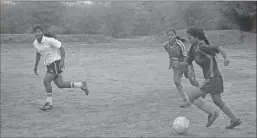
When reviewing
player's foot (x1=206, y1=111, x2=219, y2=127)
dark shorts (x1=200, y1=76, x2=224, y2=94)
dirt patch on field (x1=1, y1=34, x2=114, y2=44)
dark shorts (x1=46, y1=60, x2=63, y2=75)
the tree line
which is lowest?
dirt patch on field (x1=1, y1=34, x2=114, y2=44)

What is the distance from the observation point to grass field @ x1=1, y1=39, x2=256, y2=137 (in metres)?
6.57

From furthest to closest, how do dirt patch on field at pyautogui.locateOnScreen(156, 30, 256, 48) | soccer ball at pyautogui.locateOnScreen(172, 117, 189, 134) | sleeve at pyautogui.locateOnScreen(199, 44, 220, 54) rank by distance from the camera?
dirt patch on field at pyautogui.locateOnScreen(156, 30, 256, 48)
sleeve at pyautogui.locateOnScreen(199, 44, 220, 54)
soccer ball at pyautogui.locateOnScreen(172, 117, 189, 134)

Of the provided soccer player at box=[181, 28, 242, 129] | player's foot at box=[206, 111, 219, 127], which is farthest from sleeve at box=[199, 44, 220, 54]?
player's foot at box=[206, 111, 219, 127]

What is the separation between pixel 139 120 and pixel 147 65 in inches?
405

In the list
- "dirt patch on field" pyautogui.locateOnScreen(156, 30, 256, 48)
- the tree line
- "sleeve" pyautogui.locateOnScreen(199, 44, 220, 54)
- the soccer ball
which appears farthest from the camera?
the tree line

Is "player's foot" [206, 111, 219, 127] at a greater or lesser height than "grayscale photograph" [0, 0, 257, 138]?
greater

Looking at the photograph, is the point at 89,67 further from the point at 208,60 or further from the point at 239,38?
the point at 239,38

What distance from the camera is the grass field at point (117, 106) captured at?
259 inches

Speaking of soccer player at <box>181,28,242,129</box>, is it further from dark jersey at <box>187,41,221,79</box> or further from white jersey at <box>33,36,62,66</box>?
white jersey at <box>33,36,62,66</box>

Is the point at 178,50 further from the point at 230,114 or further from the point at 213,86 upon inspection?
the point at 230,114

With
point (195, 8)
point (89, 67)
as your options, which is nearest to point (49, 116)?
point (89, 67)

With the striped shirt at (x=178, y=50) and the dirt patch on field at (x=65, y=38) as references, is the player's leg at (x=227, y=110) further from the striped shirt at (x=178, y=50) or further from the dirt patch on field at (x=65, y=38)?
the dirt patch on field at (x=65, y=38)

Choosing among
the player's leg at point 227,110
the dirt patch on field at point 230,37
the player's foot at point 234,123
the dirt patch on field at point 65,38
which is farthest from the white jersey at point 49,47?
the dirt patch on field at point 65,38

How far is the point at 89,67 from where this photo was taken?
17344mm
